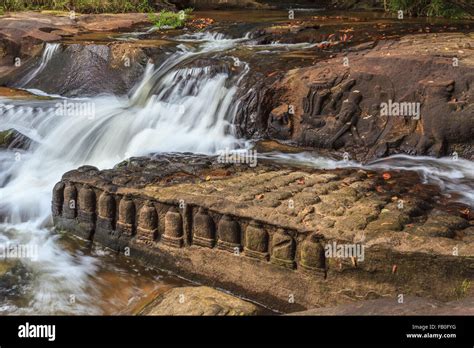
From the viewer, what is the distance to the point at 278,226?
4867mm

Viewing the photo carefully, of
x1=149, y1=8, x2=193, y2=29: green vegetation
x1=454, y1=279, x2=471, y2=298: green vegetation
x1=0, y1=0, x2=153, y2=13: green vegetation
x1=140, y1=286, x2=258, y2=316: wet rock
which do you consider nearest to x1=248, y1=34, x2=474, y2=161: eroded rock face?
x1=454, y1=279, x2=471, y2=298: green vegetation

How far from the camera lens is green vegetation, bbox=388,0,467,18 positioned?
15539 mm

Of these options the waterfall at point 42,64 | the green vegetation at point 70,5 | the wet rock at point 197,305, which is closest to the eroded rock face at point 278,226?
the wet rock at point 197,305

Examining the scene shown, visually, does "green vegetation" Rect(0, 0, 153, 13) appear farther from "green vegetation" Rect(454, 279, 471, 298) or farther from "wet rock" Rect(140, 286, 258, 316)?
"green vegetation" Rect(454, 279, 471, 298)

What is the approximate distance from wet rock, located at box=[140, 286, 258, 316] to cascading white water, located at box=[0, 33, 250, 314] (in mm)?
1799

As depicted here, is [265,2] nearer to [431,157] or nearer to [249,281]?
[431,157]

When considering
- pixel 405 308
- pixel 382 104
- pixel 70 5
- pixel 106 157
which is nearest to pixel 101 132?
pixel 106 157

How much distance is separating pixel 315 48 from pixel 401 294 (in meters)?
7.16

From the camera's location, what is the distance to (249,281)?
5.04m

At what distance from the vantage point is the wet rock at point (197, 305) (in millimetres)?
4020

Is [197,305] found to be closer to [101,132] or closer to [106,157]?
[106,157]

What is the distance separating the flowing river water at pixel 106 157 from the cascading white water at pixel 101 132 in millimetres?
19

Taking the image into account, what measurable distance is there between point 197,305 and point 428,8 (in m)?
15.2

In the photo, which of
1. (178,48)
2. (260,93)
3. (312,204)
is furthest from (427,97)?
(178,48)
